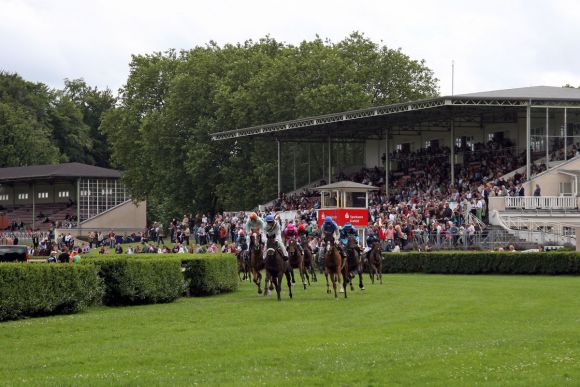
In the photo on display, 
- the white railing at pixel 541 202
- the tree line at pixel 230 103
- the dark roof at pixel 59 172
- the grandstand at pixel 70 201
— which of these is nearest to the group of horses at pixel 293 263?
the white railing at pixel 541 202

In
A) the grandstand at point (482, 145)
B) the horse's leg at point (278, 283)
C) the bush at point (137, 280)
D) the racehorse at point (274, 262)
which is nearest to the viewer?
the bush at point (137, 280)

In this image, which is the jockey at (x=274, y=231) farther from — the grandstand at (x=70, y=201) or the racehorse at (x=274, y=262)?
the grandstand at (x=70, y=201)

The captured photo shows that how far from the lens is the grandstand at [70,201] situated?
7744 centimetres

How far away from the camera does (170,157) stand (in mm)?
72000

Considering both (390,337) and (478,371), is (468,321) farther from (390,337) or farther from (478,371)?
(478,371)

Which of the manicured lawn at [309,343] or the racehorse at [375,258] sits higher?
the racehorse at [375,258]

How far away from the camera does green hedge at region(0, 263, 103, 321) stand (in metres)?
20.6

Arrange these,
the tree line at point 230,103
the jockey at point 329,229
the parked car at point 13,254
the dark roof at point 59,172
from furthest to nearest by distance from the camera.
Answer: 1. the dark roof at point 59,172
2. the tree line at point 230,103
3. the parked car at point 13,254
4. the jockey at point 329,229

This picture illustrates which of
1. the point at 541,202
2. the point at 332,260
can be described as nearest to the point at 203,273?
the point at 332,260

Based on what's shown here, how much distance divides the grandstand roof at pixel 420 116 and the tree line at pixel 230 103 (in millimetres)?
3463

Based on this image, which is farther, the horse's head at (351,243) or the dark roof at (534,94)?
the dark roof at (534,94)

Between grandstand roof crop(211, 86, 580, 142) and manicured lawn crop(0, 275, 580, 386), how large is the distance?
24.8 metres

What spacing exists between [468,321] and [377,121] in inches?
1551

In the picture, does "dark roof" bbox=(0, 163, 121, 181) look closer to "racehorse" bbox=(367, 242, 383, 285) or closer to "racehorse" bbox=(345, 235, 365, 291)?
"racehorse" bbox=(367, 242, 383, 285)
